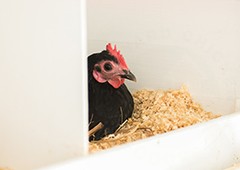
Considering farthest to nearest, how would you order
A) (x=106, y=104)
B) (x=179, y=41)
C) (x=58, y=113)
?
(x=179, y=41) < (x=106, y=104) < (x=58, y=113)

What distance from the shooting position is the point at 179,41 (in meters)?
1.51

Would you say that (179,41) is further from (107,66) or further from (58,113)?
(58,113)

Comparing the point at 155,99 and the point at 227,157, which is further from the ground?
the point at 155,99

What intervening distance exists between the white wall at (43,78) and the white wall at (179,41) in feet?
2.13

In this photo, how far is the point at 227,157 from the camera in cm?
109

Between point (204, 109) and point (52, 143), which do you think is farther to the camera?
point (204, 109)

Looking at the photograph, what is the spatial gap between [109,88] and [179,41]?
0.34m

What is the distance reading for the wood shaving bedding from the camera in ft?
3.98

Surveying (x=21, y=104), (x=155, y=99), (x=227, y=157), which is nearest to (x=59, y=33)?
(x=21, y=104)

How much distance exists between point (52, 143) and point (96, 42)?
72cm

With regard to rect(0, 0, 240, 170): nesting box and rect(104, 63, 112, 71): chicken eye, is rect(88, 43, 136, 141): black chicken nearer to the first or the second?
rect(104, 63, 112, 71): chicken eye

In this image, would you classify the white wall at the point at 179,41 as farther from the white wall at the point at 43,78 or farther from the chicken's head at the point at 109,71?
the white wall at the point at 43,78

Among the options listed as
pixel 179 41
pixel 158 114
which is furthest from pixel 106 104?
pixel 179 41

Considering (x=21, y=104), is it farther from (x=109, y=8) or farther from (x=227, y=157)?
(x=109, y=8)
